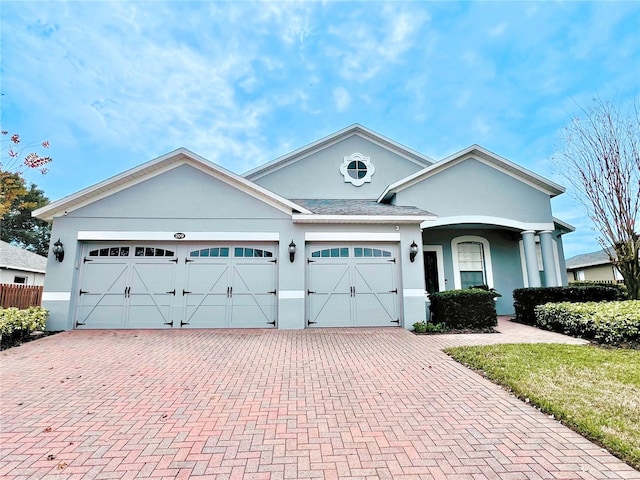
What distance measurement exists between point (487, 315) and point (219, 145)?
36.0 metres

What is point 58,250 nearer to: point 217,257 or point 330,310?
point 217,257

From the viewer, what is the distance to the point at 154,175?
1012 centimetres

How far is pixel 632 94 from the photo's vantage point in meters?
11.0

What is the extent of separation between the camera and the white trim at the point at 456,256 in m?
12.9

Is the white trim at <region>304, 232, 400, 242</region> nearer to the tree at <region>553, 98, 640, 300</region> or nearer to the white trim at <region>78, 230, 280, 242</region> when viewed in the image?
the white trim at <region>78, 230, 280, 242</region>

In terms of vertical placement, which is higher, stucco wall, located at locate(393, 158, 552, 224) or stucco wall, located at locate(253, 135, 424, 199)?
stucco wall, located at locate(253, 135, 424, 199)

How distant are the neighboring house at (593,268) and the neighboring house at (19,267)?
121 feet

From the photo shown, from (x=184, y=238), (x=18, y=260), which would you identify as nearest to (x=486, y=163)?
(x=184, y=238)

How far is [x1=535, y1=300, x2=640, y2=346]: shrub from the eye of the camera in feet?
24.5

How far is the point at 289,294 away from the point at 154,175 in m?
5.66

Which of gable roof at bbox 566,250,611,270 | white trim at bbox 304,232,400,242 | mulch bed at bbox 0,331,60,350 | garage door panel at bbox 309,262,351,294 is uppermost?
gable roof at bbox 566,250,611,270

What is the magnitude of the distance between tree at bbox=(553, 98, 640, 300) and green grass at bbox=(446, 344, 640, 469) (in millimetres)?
5469

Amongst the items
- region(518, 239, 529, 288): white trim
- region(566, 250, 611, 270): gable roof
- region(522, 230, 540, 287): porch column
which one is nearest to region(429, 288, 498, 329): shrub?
region(522, 230, 540, 287): porch column

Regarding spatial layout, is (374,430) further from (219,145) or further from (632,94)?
(219,145)
